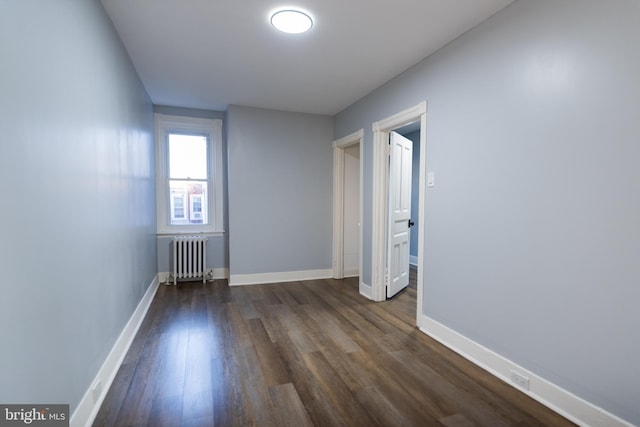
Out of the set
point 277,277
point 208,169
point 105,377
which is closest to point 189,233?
point 208,169

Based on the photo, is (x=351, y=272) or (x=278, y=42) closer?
(x=278, y=42)

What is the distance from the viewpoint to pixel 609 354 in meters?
1.58

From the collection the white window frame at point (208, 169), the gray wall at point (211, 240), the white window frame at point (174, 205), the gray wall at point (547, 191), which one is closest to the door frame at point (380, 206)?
the gray wall at point (547, 191)

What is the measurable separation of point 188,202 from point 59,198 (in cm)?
346

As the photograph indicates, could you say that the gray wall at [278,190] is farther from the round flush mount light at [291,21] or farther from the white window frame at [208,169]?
the round flush mount light at [291,21]

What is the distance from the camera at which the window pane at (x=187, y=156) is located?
183 inches

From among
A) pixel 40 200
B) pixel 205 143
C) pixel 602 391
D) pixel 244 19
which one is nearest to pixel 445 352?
pixel 602 391

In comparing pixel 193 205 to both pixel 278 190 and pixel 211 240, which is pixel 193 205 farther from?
pixel 278 190

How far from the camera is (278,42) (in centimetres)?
257

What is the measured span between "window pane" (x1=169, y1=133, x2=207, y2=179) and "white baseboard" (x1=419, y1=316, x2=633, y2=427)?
157 inches

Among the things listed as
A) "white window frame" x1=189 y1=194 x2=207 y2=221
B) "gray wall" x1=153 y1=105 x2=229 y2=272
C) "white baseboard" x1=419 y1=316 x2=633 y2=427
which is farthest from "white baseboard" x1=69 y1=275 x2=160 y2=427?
"white baseboard" x1=419 y1=316 x2=633 y2=427

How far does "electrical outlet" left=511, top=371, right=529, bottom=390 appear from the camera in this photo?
6.41 ft

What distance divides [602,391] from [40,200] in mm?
2807

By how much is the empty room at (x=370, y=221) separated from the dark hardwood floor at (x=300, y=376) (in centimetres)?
2
